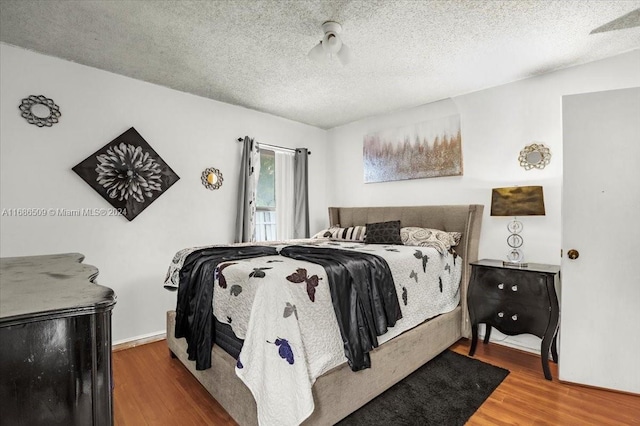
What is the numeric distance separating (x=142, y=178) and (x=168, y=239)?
70cm

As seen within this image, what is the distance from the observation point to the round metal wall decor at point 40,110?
251 centimetres

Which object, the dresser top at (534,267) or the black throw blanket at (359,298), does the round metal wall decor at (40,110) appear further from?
the dresser top at (534,267)

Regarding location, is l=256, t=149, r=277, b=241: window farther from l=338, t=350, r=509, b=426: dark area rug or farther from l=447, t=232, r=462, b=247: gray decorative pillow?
l=338, t=350, r=509, b=426: dark area rug

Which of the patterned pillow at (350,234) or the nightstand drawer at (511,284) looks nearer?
the nightstand drawer at (511,284)

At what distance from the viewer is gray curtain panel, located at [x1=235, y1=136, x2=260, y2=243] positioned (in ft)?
12.2

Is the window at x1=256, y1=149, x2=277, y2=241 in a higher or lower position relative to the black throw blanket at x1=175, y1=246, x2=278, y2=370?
higher

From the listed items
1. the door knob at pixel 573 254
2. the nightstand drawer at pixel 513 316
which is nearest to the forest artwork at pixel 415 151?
the door knob at pixel 573 254

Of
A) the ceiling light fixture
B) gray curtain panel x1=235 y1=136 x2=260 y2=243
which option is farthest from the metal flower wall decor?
the ceiling light fixture

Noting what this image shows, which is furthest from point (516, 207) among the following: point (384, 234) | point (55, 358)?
point (55, 358)

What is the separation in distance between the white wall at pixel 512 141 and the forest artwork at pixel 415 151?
8 cm

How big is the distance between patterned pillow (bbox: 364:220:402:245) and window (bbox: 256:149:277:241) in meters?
1.49

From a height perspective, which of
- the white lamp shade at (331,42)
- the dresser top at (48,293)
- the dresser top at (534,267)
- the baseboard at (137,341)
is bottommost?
the baseboard at (137,341)

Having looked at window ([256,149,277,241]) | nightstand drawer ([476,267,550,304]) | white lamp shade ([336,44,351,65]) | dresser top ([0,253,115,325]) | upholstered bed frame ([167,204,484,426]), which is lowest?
upholstered bed frame ([167,204,484,426])

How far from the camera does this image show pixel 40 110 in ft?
8.44
